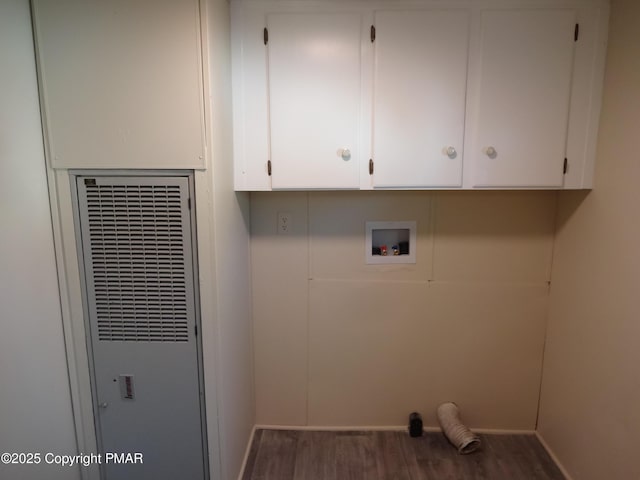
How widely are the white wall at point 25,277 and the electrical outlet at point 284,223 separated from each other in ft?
3.32

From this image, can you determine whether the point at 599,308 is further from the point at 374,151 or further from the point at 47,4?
the point at 47,4

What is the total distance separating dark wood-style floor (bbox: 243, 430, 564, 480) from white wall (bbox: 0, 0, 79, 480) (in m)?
1.01

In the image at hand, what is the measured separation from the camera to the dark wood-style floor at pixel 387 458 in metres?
1.82

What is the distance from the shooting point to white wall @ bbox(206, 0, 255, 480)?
53.6 inches

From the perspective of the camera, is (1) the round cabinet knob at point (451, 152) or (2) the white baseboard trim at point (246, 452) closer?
(1) the round cabinet knob at point (451, 152)

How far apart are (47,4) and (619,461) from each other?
281cm

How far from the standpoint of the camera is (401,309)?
2018 millimetres

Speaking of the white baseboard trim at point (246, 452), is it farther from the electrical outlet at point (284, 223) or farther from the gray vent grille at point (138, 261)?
the electrical outlet at point (284, 223)

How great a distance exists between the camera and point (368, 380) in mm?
2080

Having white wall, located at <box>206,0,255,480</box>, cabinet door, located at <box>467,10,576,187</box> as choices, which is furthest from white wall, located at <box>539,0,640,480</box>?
white wall, located at <box>206,0,255,480</box>

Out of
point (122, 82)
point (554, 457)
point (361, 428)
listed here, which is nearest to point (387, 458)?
point (361, 428)

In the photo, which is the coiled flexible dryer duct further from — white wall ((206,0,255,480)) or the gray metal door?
the gray metal door

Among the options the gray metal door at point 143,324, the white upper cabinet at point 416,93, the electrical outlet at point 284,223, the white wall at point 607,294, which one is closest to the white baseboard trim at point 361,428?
the white wall at point 607,294

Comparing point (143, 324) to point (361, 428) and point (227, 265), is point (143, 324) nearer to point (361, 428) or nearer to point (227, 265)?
point (227, 265)
